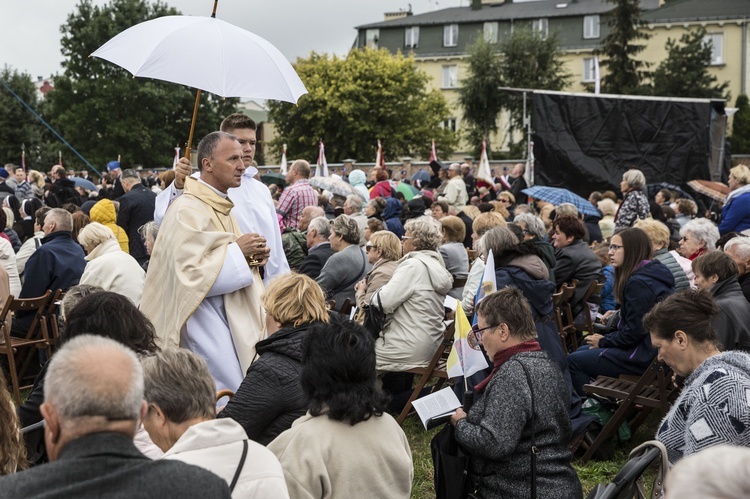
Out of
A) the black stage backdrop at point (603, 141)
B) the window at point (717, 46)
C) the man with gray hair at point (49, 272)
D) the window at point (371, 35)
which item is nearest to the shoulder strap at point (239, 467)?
the man with gray hair at point (49, 272)

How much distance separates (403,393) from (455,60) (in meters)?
56.8

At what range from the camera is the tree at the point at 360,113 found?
49.7 metres

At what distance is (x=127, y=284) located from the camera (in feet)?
23.4

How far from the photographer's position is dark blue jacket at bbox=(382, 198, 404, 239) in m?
11.4

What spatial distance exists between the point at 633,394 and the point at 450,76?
5865 centimetres

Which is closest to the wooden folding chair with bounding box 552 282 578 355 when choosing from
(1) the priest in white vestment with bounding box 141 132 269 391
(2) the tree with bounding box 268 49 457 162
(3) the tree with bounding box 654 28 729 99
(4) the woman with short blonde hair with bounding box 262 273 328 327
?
(1) the priest in white vestment with bounding box 141 132 269 391

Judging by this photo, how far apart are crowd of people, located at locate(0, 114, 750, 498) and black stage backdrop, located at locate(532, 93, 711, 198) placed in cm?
792

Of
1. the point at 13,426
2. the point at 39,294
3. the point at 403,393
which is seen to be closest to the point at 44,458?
the point at 13,426

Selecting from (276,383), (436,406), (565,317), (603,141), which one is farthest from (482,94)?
(276,383)

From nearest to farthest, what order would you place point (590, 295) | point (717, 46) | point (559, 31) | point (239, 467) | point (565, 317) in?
point (239, 467), point (590, 295), point (565, 317), point (559, 31), point (717, 46)

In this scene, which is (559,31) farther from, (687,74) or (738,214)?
(738,214)

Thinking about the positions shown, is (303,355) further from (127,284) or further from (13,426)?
(127,284)

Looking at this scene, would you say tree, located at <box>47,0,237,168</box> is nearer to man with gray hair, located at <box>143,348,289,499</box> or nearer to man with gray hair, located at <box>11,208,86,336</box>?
man with gray hair, located at <box>11,208,86,336</box>

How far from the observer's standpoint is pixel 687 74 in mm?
44938
